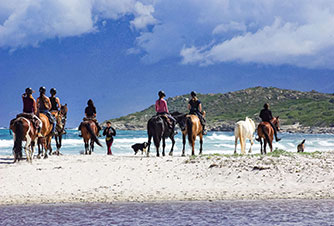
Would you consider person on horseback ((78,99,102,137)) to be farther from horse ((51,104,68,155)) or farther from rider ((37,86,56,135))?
rider ((37,86,56,135))

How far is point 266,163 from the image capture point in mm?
14242

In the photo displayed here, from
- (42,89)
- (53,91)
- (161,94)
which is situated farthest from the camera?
(53,91)

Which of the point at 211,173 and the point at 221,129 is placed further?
the point at 221,129

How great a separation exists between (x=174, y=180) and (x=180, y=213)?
148 inches

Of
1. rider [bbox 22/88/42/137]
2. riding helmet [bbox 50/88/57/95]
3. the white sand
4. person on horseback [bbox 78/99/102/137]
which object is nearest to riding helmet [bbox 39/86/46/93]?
rider [bbox 22/88/42/137]

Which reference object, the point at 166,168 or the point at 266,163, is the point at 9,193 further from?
the point at 266,163

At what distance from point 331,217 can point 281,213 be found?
1.01 meters

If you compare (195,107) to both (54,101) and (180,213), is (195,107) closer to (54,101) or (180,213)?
(54,101)

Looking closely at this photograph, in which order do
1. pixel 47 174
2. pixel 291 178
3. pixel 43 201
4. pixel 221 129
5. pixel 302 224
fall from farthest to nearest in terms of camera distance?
pixel 221 129 → pixel 47 174 → pixel 291 178 → pixel 43 201 → pixel 302 224

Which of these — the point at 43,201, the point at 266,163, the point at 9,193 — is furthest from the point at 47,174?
the point at 266,163

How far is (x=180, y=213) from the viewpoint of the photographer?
9789 mm

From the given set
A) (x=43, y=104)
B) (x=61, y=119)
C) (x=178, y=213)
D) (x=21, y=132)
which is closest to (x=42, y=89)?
(x=43, y=104)

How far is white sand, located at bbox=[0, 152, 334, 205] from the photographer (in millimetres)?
11930

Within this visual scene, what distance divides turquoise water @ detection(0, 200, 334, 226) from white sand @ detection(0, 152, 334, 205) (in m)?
0.81
